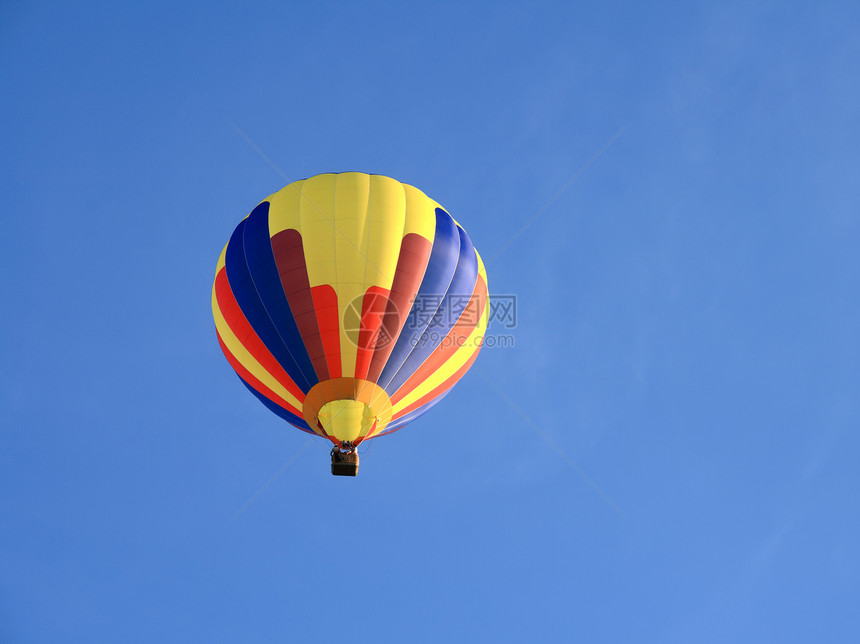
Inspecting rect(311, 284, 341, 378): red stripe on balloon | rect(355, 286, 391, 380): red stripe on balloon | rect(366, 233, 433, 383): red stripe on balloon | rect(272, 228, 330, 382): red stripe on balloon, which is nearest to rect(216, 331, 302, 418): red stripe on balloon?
rect(272, 228, 330, 382): red stripe on balloon

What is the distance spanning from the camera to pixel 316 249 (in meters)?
13.5

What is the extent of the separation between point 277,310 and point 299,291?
0.52 meters

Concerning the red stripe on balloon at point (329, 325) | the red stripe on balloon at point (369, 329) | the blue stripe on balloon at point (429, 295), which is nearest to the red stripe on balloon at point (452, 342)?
the blue stripe on balloon at point (429, 295)

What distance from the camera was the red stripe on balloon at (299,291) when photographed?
13055 millimetres

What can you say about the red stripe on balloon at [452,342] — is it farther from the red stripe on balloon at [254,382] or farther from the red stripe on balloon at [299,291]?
the red stripe on balloon at [254,382]

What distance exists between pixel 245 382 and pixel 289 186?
3830 mm

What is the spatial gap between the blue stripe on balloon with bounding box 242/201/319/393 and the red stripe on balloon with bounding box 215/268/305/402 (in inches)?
5.7

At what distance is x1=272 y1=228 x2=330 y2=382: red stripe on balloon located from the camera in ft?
42.8

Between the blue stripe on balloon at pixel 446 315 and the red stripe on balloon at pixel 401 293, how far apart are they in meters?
0.43

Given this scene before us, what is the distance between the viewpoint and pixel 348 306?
13.1 meters

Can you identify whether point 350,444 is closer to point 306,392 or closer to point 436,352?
point 306,392

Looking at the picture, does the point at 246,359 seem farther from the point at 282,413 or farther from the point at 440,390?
the point at 440,390

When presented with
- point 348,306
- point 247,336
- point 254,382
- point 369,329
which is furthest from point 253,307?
point 369,329

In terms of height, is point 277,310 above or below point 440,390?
above
